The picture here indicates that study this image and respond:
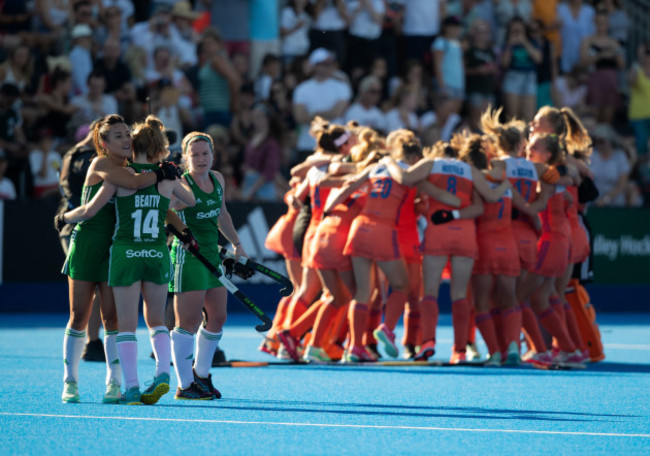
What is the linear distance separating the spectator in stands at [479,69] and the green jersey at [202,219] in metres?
11.4

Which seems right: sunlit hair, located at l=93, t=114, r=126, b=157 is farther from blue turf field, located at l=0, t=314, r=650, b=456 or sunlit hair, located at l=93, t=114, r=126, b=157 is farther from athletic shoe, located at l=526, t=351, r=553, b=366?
athletic shoe, located at l=526, t=351, r=553, b=366

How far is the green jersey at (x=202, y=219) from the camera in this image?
8.30m

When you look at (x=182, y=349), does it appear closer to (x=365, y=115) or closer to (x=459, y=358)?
(x=459, y=358)

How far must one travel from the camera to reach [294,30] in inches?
734

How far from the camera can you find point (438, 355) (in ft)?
39.9

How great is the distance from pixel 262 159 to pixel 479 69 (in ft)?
13.7

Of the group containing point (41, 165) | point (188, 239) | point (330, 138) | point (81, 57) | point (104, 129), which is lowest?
point (188, 239)

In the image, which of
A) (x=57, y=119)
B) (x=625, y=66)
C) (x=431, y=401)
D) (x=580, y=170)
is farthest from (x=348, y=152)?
(x=625, y=66)

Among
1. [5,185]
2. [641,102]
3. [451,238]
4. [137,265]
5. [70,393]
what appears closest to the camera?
[137,265]

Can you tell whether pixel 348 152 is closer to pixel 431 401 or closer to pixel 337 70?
pixel 431 401

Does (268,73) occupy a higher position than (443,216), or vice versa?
(268,73)

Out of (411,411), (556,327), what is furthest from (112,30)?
(411,411)

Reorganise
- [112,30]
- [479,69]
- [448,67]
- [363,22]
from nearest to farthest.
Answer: [112,30], [363,22], [448,67], [479,69]

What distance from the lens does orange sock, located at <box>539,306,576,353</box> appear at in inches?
438
